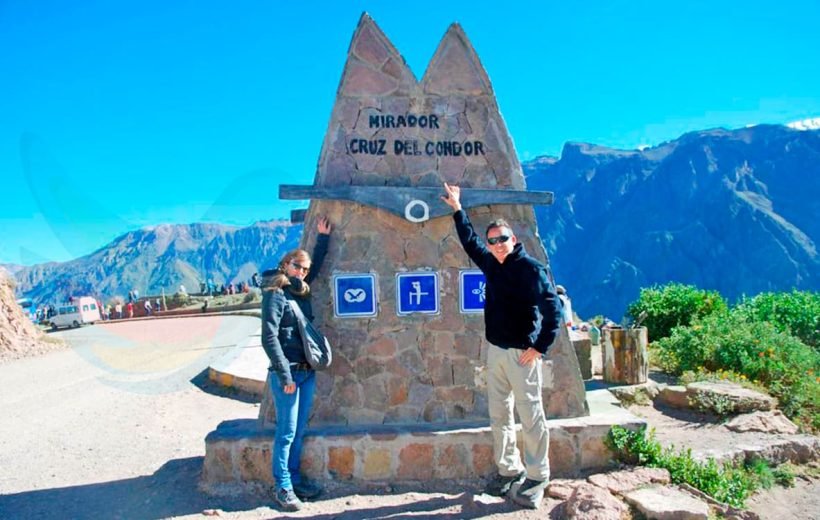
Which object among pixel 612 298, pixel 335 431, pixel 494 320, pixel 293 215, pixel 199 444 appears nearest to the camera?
pixel 494 320

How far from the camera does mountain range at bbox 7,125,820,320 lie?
294 ft

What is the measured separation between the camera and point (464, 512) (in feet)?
12.7

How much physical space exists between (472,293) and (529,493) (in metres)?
1.64

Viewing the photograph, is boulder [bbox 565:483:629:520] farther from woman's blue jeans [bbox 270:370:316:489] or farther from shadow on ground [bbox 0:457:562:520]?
woman's blue jeans [bbox 270:370:316:489]

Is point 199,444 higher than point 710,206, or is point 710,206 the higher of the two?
point 710,206

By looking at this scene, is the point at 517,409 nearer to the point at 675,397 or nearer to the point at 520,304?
the point at 520,304

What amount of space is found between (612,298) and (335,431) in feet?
324

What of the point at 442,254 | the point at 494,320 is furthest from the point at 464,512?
the point at 442,254

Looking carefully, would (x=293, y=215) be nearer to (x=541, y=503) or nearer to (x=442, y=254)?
(x=442, y=254)

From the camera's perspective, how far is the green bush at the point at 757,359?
6.47m

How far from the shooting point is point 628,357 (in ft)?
24.2

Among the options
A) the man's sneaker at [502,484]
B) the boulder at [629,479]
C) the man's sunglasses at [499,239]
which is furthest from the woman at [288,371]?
the boulder at [629,479]

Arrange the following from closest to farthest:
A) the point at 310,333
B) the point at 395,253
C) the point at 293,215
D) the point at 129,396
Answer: the point at 310,333
the point at 395,253
the point at 293,215
the point at 129,396

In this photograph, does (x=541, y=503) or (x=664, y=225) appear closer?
(x=541, y=503)
